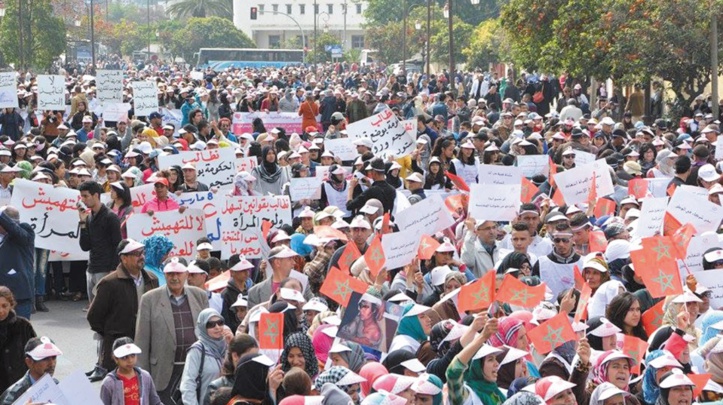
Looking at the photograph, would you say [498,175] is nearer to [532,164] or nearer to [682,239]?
[532,164]

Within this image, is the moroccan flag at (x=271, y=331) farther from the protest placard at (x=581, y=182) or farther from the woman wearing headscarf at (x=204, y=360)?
the protest placard at (x=581, y=182)

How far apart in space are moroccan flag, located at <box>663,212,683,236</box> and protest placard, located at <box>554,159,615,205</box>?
7.81 ft

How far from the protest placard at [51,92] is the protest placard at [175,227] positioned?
1238cm

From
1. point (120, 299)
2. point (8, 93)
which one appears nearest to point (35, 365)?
point (120, 299)

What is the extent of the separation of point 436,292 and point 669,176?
6874 mm

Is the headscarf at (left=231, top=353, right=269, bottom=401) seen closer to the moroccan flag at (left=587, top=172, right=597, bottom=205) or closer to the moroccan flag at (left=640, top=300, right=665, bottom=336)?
the moroccan flag at (left=640, top=300, right=665, bottom=336)

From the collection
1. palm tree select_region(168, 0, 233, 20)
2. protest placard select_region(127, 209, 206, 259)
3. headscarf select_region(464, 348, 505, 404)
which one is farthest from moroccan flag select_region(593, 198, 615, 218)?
palm tree select_region(168, 0, 233, 20)

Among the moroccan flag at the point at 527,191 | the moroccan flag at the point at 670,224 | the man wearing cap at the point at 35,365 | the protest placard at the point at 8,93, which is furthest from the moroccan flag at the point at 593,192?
the protest placard at the point at 8,93

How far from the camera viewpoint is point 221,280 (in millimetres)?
11992

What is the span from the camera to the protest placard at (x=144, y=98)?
2825 centimetres

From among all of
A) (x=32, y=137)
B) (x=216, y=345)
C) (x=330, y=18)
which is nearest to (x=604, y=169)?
(x=216, y=345)

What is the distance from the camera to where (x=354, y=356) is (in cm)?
944

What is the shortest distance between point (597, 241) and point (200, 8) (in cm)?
12958

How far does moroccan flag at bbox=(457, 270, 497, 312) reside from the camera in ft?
32.5
